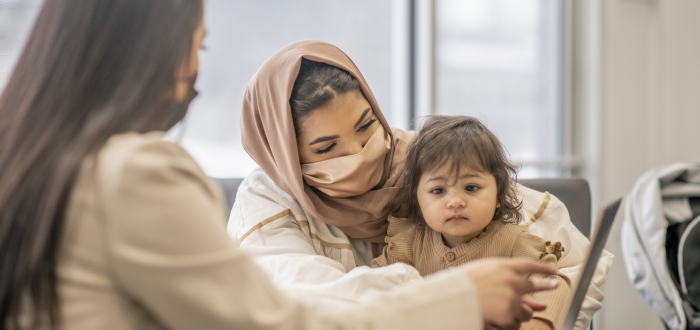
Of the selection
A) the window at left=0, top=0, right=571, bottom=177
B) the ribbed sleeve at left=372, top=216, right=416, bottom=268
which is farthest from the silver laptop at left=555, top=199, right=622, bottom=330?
the window at left=0, top=0, right=571, bottom=177

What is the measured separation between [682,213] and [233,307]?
1.94 metres

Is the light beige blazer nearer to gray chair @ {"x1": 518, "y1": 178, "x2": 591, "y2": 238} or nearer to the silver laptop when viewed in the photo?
the silver laptop

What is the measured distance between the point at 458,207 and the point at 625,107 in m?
2.35

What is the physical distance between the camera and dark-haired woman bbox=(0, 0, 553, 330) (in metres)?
0.51

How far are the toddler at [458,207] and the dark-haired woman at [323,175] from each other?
60mm

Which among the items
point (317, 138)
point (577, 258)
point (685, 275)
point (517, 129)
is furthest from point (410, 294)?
point (517, 129)

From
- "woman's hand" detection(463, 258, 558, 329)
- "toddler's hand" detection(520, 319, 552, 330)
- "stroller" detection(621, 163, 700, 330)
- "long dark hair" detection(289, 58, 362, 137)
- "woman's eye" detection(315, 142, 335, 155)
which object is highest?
"long dark hair" detection(289, 58, 362, 137)

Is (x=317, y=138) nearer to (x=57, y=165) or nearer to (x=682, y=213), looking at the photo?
(x=57, y=165)

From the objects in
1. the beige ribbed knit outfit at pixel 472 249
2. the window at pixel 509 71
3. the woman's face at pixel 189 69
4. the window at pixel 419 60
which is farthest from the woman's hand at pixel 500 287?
the window at pixel 509 71

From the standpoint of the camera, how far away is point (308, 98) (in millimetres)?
1207

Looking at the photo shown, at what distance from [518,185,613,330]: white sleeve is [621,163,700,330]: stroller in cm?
81

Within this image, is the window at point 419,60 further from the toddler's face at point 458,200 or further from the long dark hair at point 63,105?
the long dark hair at point 63,105

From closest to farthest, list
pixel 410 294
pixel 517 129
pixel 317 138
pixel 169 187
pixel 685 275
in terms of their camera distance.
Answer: pixel 169 187 < pixel 410 294 < pixel 317 138 < pixel 685 275 < pixel 517 129

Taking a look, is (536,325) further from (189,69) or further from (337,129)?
(189,69)
